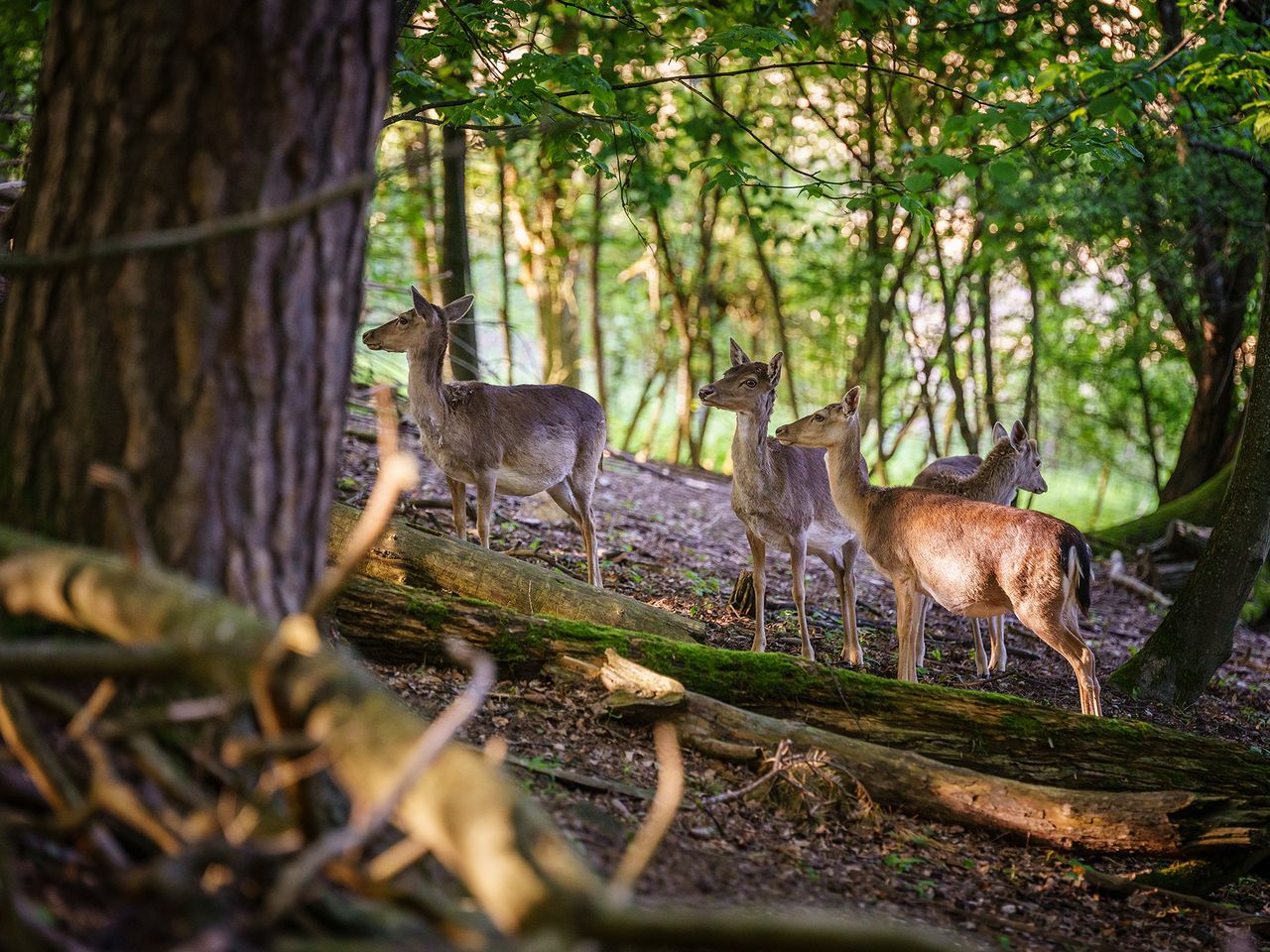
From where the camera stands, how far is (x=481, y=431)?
8.03 m

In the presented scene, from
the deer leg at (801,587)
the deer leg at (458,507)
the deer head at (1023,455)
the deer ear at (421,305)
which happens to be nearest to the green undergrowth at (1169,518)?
the deer head at (1023,455)

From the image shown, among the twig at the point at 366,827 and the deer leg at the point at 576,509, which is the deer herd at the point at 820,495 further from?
the twig at the point at 366,827

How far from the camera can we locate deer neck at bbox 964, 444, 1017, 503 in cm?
851

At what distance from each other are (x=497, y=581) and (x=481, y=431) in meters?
2.54

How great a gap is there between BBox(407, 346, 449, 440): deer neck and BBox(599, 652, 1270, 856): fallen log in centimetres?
360

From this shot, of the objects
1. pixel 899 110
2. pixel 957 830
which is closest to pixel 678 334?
pixel 899 110

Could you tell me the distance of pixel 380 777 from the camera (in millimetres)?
2102

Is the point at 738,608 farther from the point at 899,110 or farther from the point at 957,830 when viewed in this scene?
the point at 899,110

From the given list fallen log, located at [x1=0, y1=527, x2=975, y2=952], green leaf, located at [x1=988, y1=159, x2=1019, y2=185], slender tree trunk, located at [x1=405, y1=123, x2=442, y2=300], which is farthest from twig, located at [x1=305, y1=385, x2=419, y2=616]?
slender tree trunk, located at [x1=405, y1=123, x2=442, y2=300]

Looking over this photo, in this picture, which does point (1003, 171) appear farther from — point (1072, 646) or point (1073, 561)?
point (1072, 646)

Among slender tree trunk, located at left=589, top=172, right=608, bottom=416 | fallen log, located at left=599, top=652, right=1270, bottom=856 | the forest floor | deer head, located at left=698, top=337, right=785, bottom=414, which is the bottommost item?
the forest floor

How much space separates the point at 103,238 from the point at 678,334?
16.2m

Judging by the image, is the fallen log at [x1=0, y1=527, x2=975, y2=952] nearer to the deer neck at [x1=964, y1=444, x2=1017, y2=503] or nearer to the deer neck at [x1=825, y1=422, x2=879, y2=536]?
the deer neck at [x1=825, y1=422, x2=879, y2=536]

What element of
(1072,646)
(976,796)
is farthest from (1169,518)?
(976,796)
